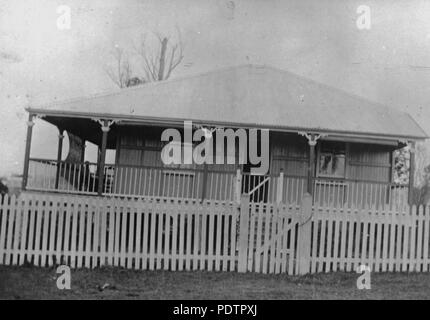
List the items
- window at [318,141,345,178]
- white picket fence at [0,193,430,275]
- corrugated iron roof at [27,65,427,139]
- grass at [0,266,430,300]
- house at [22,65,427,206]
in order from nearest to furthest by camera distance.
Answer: grass at [0,266,430,300] → white picket fence at [0,193,430,275] → house at [22,65,427,206] → corrugated iron roof at [27,65,427,139] → window at [318,141,345,178]

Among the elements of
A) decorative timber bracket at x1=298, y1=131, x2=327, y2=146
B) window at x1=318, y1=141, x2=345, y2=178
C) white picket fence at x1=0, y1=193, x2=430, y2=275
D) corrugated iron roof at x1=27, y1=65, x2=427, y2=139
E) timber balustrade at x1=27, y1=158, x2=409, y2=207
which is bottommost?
white picket fence at x1=0, y1=193, x2=430, y2=275

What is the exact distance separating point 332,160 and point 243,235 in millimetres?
10331

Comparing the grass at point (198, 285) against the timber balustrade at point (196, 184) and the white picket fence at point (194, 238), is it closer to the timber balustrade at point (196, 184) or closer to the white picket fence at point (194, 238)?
the white picket fence at point (194, 238)

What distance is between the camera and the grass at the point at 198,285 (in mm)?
8852

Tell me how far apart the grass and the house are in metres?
6.55

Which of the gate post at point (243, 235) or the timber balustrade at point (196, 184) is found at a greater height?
the timber balustrade at point (196, 184)

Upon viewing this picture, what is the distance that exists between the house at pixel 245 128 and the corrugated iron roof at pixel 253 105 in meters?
0.04

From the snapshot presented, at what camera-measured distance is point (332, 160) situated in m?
20.3

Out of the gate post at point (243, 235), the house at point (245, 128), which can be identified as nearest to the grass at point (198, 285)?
the gate post at point (243, 235)

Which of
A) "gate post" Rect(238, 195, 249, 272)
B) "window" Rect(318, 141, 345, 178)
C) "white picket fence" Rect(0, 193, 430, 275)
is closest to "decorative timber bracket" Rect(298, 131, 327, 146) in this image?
"window" Rect(318, 141, 345, 178)

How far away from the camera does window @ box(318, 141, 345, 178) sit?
20.2m

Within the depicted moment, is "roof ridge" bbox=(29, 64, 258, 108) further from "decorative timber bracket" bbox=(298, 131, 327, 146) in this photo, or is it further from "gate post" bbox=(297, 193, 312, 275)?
"gate post" bbox=(297, 193, 312, 275)

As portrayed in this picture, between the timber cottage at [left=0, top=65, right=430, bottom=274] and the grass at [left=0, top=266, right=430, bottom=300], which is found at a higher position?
the timber cottage at [left=0, top=65, right=430, bottom=274]

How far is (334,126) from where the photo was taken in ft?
58.2
